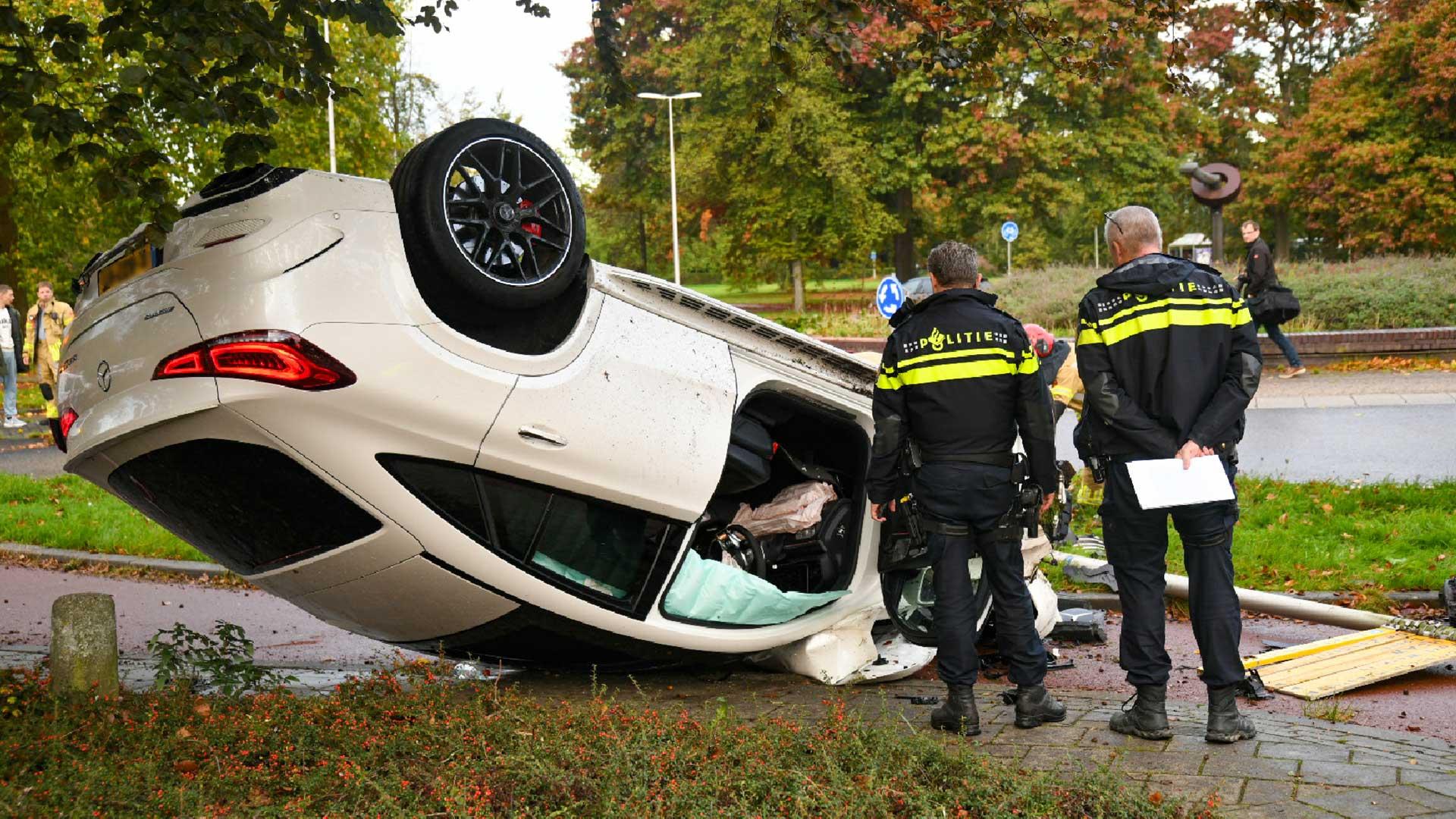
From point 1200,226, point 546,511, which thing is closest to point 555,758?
point 546,511

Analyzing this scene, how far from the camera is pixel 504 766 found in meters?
4.20

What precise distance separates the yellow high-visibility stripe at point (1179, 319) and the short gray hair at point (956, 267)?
0.64 meters

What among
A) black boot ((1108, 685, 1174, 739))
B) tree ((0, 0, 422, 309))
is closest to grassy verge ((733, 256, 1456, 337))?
tree ((0, 0, 422, 309))

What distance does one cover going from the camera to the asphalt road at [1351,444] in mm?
10922

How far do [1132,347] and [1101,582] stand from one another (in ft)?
11.1

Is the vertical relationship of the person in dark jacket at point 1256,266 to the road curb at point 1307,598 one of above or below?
above

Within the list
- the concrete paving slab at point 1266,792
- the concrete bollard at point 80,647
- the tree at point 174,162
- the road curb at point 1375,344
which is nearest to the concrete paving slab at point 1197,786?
the concrete paving slab at point 1266,792

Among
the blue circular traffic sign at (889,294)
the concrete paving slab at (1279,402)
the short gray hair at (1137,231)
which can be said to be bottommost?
the concrete paving slab at (1279,402)

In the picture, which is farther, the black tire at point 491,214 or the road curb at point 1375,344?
the road curb at point 1375,344

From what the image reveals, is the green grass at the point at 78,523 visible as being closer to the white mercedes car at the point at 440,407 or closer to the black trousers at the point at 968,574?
the white mercedes car at the point at 440,407

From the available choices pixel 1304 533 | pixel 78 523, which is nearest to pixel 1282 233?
pixel 1304 533

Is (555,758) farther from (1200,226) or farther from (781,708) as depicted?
(1200,226)

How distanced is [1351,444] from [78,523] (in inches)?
434

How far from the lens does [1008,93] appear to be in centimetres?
3547
